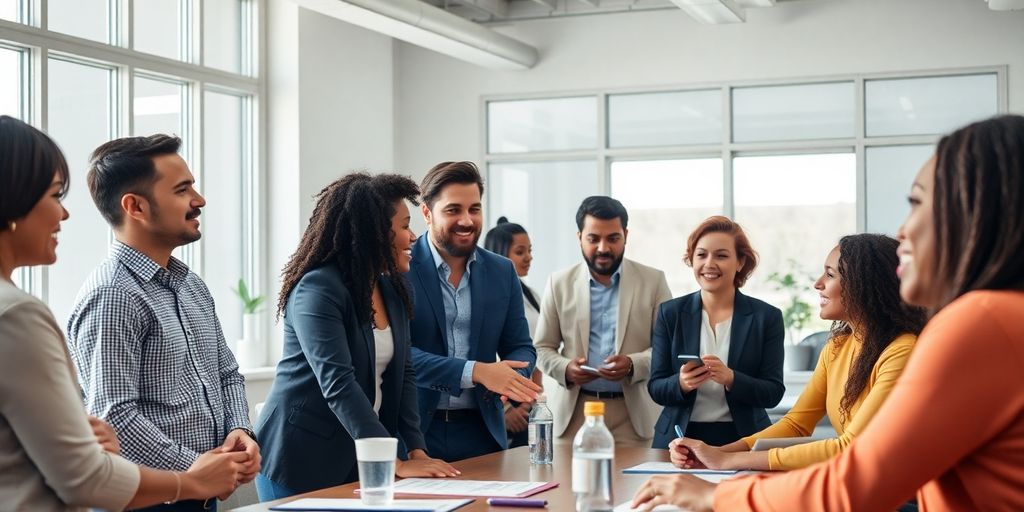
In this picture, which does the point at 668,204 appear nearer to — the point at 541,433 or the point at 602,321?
the point at 602,321

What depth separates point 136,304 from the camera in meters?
2.66

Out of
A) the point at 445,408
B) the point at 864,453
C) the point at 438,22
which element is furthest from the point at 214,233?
the point at 864,453

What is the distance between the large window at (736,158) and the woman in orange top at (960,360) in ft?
22.5

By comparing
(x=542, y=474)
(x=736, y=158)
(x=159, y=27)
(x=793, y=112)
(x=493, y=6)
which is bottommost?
(x=542, y=474)

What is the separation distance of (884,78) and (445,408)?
5.84 m

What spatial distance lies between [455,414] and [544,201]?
575 centimetres

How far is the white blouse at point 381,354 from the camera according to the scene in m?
3.26

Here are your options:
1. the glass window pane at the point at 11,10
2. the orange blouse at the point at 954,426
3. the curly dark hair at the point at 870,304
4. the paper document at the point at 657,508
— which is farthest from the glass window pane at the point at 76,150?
the orange blouse at the point at 954,426

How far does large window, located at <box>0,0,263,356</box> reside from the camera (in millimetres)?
6258

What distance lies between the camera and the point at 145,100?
711 cm

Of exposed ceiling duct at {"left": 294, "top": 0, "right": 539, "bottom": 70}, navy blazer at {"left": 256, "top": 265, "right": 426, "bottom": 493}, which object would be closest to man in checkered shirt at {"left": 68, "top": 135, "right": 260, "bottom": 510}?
navy blazer at {"left": 256, "top": 265, "right": 426, "bottom": 493}

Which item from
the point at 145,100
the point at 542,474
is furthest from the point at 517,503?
the point at 145,100

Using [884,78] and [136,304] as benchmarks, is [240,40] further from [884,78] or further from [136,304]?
[136,304]

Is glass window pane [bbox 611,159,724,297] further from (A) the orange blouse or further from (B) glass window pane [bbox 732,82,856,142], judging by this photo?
(A) the orange blouse
